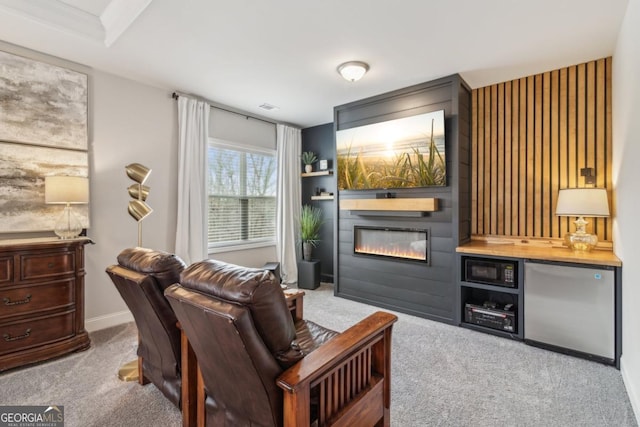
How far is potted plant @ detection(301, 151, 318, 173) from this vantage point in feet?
17.5

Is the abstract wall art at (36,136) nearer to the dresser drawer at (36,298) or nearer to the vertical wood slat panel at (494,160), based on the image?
the dresser drawer at (36,298)

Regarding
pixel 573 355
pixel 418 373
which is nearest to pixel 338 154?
pixel 418 373

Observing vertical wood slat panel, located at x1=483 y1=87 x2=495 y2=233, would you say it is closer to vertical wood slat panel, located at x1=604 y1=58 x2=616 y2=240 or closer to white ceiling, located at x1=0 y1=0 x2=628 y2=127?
white ceiling, located at x1=0 y1=0 x2=628 y2=127

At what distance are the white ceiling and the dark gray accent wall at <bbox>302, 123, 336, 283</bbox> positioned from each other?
1686 millimetres

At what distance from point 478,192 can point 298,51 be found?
2614mm

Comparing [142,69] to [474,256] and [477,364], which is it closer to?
[474,256]

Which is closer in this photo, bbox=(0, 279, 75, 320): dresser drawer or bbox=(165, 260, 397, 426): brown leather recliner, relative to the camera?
bbox=(165, 260, 397, 426): brown leather recliner

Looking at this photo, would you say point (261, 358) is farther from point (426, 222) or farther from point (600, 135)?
point (600, 135)

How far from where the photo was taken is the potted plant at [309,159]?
5332 mm

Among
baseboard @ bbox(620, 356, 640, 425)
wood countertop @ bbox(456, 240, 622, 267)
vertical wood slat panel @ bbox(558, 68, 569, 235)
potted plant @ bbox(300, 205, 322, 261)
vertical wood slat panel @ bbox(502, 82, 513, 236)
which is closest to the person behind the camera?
baseboard @ bbox(620, 356, 640, 425)

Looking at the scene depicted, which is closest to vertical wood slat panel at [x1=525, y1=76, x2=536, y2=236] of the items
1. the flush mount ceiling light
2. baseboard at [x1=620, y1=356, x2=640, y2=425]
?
baseboard at [x1=620, y1=356, x2=640, y2=425]

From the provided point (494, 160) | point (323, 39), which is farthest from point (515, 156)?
point (323, 39)

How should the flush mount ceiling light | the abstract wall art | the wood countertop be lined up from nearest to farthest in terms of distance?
the wood countertop, the abstract wall art, the flush mount ceiling light

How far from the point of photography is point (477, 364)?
249cm
